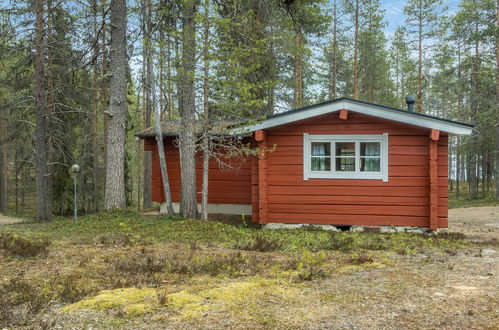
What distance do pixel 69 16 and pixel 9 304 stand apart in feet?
44.3

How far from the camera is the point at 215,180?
14492mm

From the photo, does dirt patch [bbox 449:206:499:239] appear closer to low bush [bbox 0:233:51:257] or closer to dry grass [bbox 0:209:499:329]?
dry grass [bbox 0:209:499:329]

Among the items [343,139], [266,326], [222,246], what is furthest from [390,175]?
[266,326]

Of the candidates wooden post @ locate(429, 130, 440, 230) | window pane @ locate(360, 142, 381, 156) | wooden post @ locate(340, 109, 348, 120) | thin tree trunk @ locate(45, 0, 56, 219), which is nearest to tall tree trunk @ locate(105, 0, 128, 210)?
thin tree trunk @ locate(45, 0, 56, 219)

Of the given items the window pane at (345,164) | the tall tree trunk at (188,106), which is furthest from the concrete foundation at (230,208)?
the window pane at (345,164)

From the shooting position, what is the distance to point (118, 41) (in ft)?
38.0

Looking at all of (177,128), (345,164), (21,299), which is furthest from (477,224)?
(21,299)

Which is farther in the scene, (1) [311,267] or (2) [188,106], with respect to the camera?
(2) [188,106]

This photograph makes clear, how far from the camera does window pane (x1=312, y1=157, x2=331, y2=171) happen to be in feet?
35.8

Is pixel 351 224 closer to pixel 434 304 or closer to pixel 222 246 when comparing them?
pixel 222 246

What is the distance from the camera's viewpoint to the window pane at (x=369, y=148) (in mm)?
10688

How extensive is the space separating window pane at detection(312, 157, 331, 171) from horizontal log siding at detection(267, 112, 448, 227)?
33 centimetres

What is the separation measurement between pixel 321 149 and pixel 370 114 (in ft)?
5.19

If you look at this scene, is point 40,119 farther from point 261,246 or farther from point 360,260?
point 360,260
